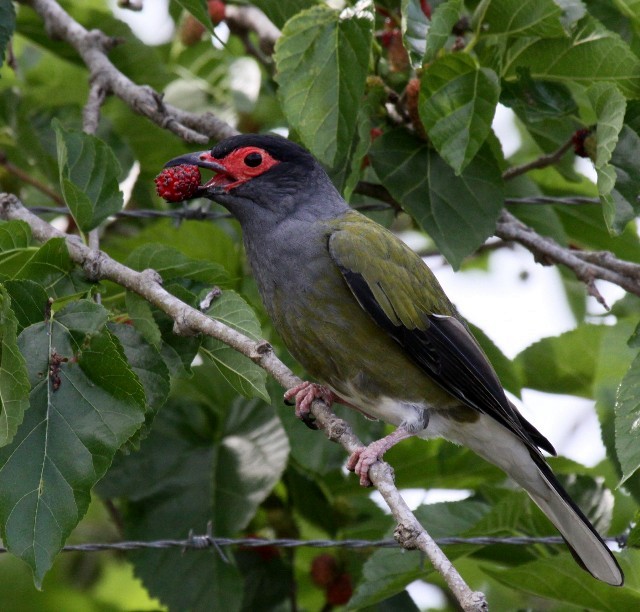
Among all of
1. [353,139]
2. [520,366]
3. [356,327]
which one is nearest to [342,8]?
[353,139]

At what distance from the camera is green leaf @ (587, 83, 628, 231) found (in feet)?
12.1

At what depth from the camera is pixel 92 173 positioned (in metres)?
3.94

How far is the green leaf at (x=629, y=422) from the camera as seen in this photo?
3322 millimetres

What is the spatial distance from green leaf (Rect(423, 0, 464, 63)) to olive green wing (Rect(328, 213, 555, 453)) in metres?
0.73

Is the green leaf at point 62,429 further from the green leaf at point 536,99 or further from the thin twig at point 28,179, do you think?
the thin twig at point 28,179

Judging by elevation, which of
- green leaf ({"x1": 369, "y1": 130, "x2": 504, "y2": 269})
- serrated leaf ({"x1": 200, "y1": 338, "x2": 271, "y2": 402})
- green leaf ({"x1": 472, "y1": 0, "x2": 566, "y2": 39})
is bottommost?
serrated leaf ({"x1": 200, "y1": 338, "x2": 271, "y2": 402})

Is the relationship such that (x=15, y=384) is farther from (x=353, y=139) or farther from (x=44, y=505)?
(x=353, y=139)

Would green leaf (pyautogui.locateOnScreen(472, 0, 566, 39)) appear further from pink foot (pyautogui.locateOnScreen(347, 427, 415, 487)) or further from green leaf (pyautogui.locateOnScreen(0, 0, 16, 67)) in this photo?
green leaf (pyautogui.locateOnScreen(0, 0, 16, 67))

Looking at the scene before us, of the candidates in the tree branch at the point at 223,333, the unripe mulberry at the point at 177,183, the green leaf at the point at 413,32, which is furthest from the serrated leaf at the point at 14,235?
the green leaf at the point at 413,32

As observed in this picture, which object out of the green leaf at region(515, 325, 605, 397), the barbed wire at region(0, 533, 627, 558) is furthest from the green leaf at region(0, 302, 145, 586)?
the green leaf at region(515, 325, 605, 397)

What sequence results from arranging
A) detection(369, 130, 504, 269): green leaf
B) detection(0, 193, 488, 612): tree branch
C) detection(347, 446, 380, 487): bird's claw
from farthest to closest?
detection(369, 130, 504, 269): green leaf < detection(347, 446, 380, 487): bird's claw < detection(0, 193, 488, 612): tree branch

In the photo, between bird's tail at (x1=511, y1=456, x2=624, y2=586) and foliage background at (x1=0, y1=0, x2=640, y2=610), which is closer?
foliage background at (x1=0, y1=0, x2=640, y2=610)

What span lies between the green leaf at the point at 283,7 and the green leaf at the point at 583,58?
0.91 m

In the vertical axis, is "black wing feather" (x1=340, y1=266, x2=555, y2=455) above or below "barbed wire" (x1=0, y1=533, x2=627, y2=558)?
above
